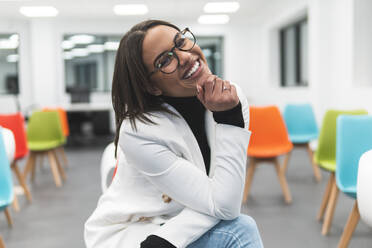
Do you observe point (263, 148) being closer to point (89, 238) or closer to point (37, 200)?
point (37, 200)

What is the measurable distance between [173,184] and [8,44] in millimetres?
9463

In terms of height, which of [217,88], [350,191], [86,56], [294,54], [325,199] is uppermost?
[86,56]

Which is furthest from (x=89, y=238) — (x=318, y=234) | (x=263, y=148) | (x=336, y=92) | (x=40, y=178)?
(x=336, y=92)

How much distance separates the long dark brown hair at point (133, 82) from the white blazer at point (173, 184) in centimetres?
4

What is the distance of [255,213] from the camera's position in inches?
121

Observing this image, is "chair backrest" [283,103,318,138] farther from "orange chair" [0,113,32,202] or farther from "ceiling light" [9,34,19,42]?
"ceiling light" [9,34,19,42]

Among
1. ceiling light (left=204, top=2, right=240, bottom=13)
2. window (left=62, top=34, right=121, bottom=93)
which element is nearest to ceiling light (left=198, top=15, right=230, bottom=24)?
ceiling light (left=204, top=2, right=240, bottom=13)

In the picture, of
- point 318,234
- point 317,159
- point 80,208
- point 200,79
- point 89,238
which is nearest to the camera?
point 200,79

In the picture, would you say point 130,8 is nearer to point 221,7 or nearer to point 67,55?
point 221,7

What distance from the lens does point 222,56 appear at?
32.1 feet

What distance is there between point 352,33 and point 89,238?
4469 mm

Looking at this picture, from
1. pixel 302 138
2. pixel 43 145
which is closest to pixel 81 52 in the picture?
pixel 43 145

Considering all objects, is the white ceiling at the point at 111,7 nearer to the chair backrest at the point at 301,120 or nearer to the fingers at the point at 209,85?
the chair backrest at the point at 301,120

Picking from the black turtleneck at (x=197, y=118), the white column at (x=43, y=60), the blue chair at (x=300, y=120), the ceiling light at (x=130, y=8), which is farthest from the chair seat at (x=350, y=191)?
the white column at (x=43, y=60)
